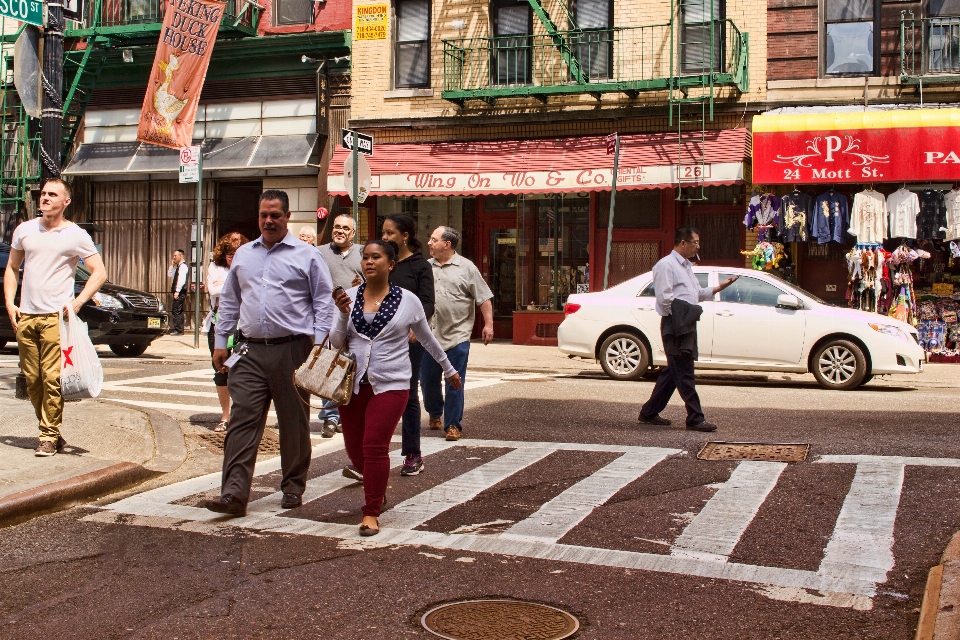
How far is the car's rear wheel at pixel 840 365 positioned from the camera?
46.4 ft

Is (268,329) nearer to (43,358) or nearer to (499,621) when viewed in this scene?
(43,358)

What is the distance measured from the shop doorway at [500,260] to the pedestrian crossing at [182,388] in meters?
6.38

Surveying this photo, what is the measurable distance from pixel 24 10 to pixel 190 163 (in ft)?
31.9

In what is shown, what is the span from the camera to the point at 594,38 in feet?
70.3

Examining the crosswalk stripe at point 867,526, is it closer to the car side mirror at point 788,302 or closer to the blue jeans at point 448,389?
the blue jeans at point 448,389

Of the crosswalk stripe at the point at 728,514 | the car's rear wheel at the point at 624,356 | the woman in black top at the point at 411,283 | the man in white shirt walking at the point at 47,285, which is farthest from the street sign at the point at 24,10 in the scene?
the car's rear wheel at the point at 624,356

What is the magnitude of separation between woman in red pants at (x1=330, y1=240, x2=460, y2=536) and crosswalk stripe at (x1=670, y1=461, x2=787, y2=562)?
161 centimetres

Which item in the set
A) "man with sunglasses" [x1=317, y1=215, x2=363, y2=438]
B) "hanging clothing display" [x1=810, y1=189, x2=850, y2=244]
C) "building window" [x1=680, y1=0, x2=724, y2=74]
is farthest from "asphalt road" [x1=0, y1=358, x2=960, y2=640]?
"building window" [x1=680, y1=0, x2=724, y2=74]

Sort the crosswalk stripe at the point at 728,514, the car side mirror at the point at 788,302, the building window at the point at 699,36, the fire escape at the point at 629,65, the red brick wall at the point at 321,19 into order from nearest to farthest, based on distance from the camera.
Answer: the crosswalk stripe at the point at 728,514, the car side mirror at the point at 788,302, the fire escape at the point at 629,65, the building window at the point at 699,36, the red brick wall at the point at 321,19

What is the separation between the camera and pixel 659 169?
65.2 feet

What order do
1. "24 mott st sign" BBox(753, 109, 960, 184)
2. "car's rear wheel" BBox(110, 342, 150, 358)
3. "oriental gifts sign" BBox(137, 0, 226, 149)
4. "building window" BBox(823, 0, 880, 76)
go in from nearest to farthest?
"24 mott st sign" BBox(753, 109, 960, 184) → "car's rear wheel" BBox(110, 342, 150, 358) → "building window" BBox(823, 0, 880, 76) → "oriental gifts sign" BBox(137, 0, 226, 149)

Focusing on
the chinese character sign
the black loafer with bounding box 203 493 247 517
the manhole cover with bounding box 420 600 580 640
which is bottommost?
the manhole cover with bounding box 420 600 580 640

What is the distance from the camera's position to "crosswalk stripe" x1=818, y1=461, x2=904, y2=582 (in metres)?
5.29

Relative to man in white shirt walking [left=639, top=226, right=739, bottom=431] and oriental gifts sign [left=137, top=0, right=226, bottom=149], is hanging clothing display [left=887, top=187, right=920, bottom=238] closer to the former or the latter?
man in white shirt walking [left=639, top=226, right=739, bottom=431]
